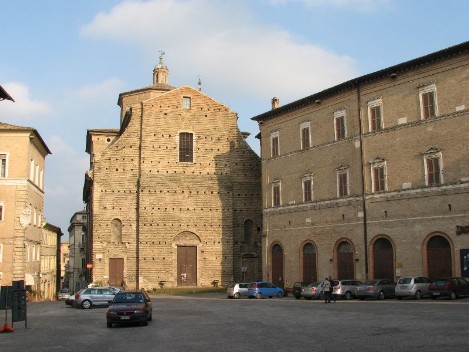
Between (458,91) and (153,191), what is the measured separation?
24546 millimetres

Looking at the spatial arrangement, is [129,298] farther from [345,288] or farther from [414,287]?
[414,287]

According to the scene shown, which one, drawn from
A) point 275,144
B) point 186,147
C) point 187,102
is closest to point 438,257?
point 275,144

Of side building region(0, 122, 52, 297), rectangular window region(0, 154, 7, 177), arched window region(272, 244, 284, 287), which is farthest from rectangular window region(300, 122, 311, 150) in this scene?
rectangular window region(0, 154, 7, 177)

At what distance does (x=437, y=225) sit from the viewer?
31188 millimetres

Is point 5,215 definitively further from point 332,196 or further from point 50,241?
point 50,241

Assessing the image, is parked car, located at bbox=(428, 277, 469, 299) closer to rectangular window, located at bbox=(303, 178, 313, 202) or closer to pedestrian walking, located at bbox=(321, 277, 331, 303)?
pedestrian walking, located at bbox=(321, 277, 331, 303)

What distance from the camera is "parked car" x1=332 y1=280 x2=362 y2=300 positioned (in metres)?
32.1

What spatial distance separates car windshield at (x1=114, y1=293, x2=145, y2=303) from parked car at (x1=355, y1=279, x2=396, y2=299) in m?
15.3

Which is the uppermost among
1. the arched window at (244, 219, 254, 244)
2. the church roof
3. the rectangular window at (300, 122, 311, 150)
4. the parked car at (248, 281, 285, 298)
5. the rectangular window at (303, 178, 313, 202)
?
the rectangular window at (300, 122, 311, 150)

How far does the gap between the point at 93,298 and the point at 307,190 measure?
16.0 meters

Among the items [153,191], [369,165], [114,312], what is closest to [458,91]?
[369,165]

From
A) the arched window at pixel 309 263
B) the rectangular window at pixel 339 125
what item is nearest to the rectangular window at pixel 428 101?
the rectangular window at pixel 339 125

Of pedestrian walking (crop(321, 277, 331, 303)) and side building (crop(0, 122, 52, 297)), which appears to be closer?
pedestrian walking (crop(321, 277, 331, 303))

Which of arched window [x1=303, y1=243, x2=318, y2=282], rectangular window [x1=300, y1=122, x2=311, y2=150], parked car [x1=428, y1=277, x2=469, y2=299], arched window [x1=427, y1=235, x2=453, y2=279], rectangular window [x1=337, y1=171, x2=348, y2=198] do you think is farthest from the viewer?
rectangular window [x1=300, y1=122, x2=311, y2=150]
